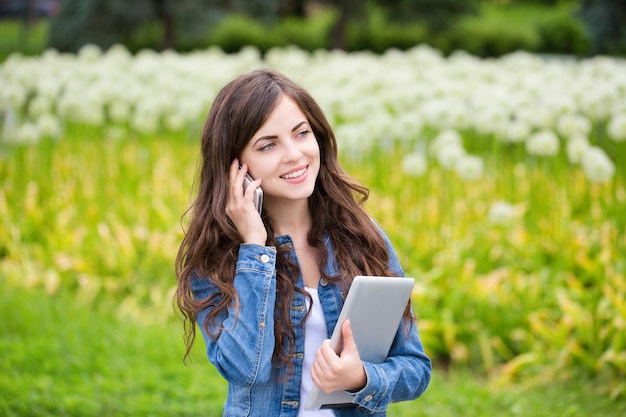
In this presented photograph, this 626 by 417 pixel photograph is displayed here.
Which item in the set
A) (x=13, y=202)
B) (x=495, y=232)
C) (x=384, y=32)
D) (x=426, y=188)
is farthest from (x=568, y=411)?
(x=384, y=32)

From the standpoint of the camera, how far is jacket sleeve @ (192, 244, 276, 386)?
1.74 metres

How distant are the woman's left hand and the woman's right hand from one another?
276 millimetres

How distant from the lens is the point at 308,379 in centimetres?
184

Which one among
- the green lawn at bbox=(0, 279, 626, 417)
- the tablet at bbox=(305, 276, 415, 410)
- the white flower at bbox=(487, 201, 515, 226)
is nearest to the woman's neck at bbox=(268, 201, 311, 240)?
the tablet at bbox=(305, 276, 415, 410)

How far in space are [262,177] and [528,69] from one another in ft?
19.5

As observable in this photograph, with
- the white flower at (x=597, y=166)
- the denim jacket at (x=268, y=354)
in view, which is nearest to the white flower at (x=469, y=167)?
the white flower at (x=597, y=166)

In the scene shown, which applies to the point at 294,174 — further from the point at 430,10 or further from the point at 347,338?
the point at 430,10

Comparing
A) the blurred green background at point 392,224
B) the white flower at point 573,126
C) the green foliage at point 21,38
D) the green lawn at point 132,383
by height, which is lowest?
the green lawn at point 132,383

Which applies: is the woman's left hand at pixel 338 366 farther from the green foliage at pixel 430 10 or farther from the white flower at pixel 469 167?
the green foliage at pixel 430 10

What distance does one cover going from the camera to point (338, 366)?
1.69m

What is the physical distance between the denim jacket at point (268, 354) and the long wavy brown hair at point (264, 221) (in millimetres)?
22

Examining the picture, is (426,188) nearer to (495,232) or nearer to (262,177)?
(495,232)

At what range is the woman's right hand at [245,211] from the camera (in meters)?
1.81

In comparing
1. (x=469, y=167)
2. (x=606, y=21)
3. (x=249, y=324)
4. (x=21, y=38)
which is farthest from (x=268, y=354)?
(x=21, y=38)
